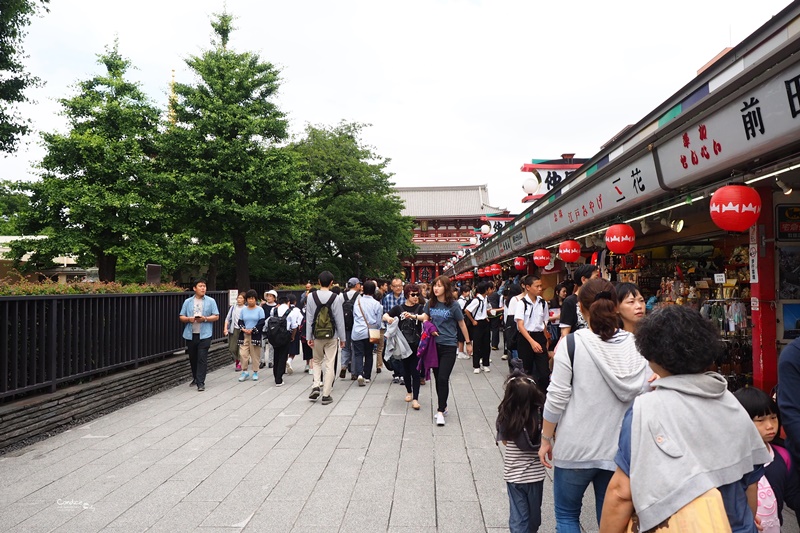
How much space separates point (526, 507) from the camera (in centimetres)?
318

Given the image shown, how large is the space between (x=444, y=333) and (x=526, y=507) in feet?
11.1

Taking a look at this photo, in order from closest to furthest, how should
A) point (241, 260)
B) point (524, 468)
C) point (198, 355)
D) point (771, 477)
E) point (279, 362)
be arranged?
point (771, 477), point (524, 468), point (198, 355), point (279, 362), point (241, 260)

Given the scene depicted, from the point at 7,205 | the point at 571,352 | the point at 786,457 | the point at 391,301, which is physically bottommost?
the point at 786,457

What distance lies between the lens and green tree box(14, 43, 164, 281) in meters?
18.3

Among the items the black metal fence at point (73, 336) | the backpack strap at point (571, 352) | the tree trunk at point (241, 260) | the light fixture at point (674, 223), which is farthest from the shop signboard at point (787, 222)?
the tree trunk at point (241, 260)

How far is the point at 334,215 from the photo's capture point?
25.4 meters

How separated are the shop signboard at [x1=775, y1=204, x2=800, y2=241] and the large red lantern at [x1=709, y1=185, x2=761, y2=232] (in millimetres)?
1102

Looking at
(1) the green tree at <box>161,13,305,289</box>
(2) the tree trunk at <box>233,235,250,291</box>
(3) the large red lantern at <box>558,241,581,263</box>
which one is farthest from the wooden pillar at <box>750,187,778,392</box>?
(2) the tree trunk at <box>233,235,250,291</box>

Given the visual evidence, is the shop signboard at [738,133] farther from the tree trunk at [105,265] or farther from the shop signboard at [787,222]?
the tree trunk at [105,265]

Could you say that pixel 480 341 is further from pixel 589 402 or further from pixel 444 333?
pixel 589 402

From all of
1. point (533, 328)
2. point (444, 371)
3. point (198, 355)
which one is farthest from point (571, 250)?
point (198, 355)

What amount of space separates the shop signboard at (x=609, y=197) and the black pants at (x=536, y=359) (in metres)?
1.98

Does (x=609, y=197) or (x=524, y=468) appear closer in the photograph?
(x=524, y=468)

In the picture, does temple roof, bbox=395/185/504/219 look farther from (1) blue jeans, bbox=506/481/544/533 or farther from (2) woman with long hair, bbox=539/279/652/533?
(2) woman with long hair, bbox=539/279/652/533
